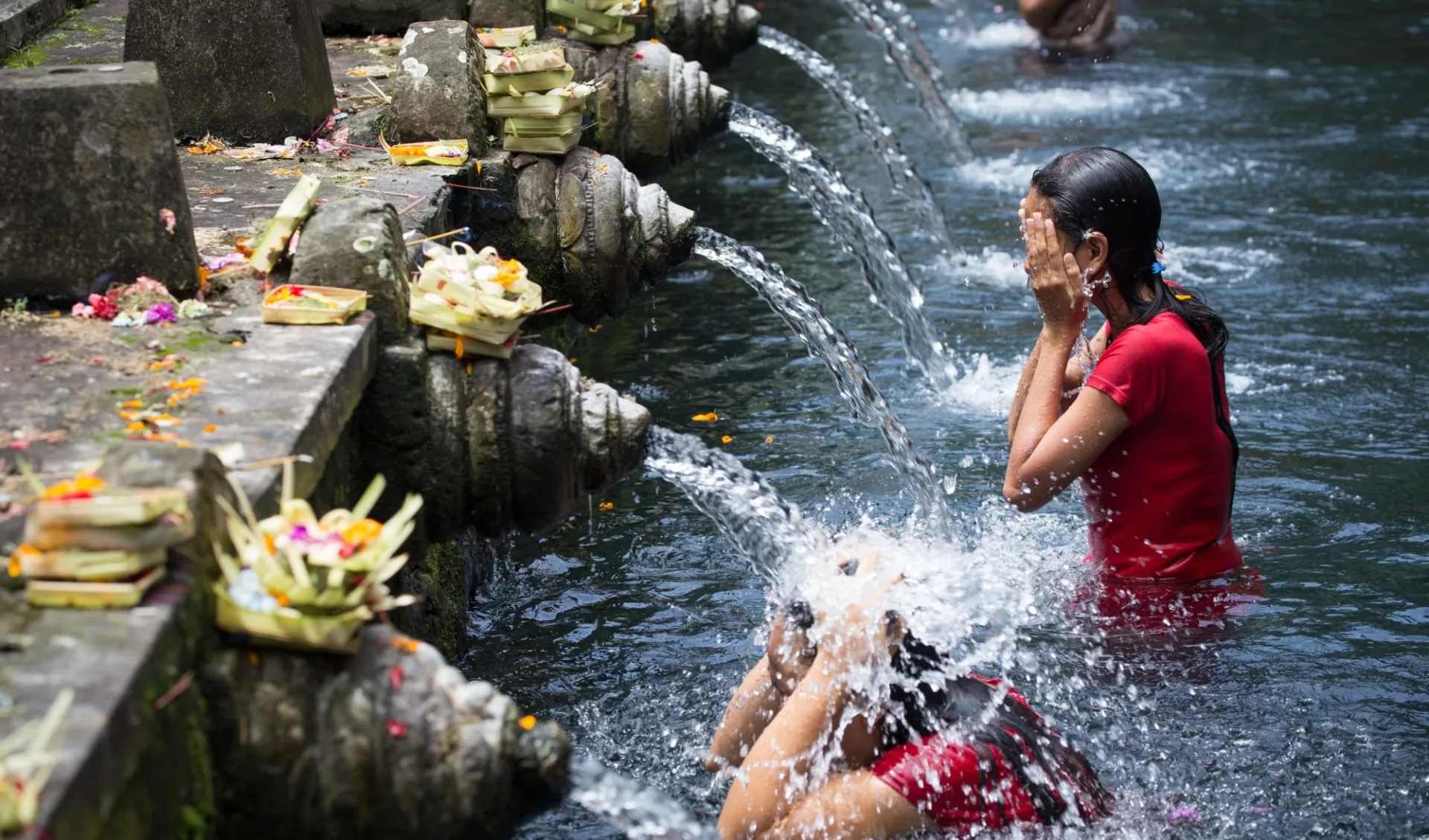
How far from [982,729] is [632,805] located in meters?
0.82

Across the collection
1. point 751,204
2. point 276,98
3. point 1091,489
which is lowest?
point 751,204

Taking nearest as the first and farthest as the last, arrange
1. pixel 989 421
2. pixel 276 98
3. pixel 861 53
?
pixel 276 98 → pixel 989 421 → pixel 861 53

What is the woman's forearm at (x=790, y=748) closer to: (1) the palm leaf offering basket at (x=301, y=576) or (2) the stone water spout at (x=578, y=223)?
(1) the palm leaf offering basket at (x=301, y=576)

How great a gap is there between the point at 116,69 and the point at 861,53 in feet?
35.4

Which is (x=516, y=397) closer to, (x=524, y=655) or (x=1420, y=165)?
(x=524, y=655)

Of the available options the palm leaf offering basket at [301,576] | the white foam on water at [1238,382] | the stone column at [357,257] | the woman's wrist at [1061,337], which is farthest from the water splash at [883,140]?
the palm leaf offering basket at [301,576]

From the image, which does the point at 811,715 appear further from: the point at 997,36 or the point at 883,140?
the point at 997,36

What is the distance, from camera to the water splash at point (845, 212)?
23.5ft

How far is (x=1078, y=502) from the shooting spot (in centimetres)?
530

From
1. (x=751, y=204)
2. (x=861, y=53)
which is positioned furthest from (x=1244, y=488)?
(x=861, y=53)

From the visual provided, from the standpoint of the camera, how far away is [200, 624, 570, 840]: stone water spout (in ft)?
7.91

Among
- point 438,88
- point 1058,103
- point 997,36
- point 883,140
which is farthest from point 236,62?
point 997,36

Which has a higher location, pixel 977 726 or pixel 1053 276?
pixel 1053 276

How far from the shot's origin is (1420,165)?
9430 millimetres
